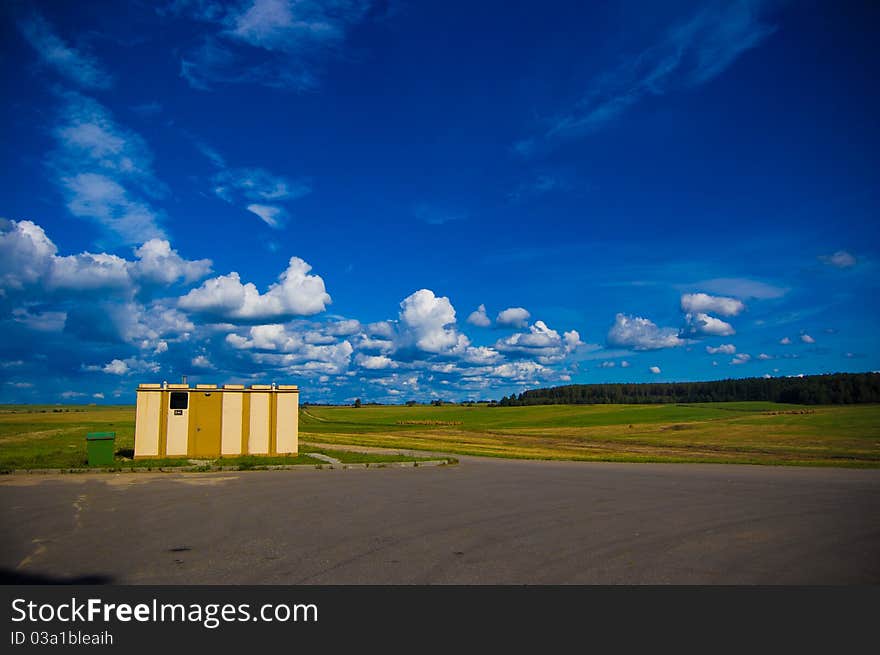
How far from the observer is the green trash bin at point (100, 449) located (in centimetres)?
2333

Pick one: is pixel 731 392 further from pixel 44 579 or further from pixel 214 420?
pixel 44 579

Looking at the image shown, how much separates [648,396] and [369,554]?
6898 inches

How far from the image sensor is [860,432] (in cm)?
5631

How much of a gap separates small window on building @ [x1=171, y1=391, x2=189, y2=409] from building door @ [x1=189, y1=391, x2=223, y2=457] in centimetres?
22

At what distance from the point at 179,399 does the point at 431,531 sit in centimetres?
2006

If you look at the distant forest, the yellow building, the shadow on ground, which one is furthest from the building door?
the distant forest

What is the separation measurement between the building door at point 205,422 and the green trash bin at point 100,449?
14.9 ft

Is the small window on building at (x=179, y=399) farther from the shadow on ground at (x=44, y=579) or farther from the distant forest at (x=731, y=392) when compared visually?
the distant forest at (x=731, y=392)

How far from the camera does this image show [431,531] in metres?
11.7

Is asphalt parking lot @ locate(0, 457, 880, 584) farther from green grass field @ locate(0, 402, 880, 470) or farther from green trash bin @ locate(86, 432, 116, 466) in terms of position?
green grass field @ locate(0, 402, 880, 470)

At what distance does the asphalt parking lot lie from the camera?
8672 mm

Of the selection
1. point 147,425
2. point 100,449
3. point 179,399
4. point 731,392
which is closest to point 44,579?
point 100,449

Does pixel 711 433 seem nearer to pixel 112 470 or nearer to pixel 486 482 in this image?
pixel 486 482
